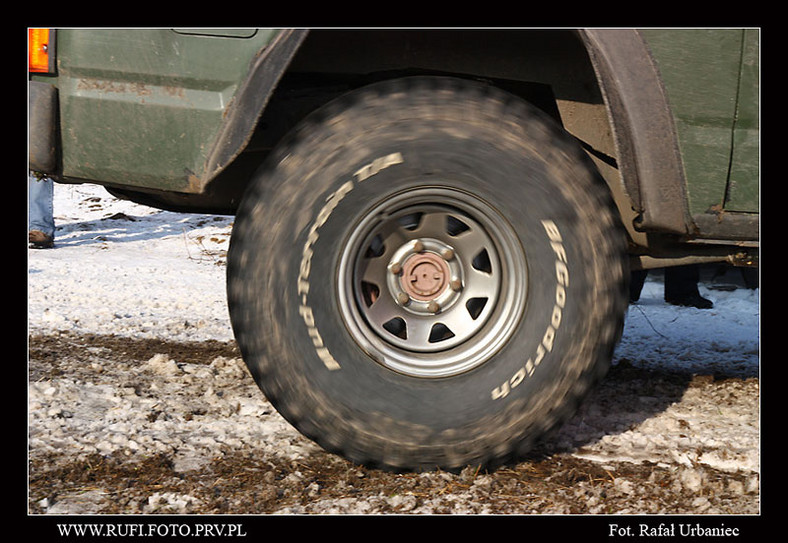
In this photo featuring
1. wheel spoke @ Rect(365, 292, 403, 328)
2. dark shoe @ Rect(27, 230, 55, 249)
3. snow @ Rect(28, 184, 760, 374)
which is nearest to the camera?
wheel spoke @ Rect(365, 292, 403, 328)

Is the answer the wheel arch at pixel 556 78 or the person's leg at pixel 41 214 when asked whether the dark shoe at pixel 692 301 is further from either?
the person's leg at pixel 41 214

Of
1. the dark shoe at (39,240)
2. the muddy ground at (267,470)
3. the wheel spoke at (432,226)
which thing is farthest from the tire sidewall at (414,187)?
the dark shoe at (39,240)

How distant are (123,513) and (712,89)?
2.18 m

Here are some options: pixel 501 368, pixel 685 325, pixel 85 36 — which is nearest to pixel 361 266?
pixel 501 368

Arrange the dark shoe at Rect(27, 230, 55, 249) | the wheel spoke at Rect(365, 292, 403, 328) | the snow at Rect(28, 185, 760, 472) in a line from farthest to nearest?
the dark shoe at Rect(27, 230, 55, 249)
the snow at Rect(28, 185, 760, 472)
the wheel spoke at Rect(365, 292, 403, 328)

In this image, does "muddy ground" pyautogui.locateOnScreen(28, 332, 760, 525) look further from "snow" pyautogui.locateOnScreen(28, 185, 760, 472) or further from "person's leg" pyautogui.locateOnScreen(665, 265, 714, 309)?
"person's leg" pyautogui.locateOnScreen(665, 265, 714, 309)

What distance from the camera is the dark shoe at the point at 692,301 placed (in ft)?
18.3

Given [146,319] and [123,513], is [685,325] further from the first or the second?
[123,513]

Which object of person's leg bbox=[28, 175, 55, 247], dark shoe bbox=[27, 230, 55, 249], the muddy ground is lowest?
the muddy ground

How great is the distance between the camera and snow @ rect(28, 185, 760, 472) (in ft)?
8.65

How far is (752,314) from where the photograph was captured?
523 centimetres

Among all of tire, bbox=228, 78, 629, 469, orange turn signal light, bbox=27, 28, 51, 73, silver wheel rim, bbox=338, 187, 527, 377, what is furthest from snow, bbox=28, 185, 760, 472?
orange turn signal light, bbox=27, 28, 51, 73

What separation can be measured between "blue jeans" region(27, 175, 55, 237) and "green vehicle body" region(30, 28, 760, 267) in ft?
16.5

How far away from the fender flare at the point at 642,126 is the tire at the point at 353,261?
0.38 ft
